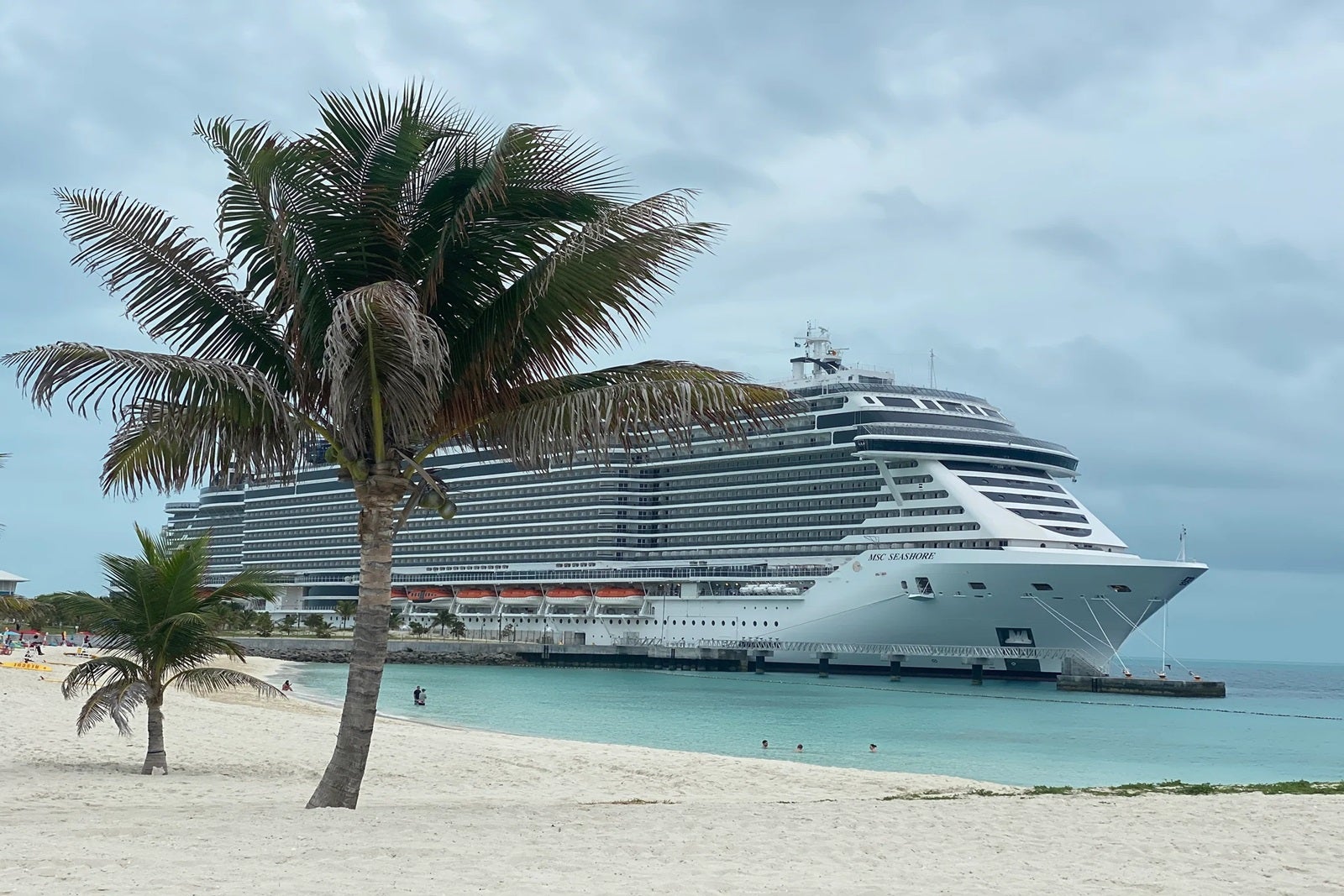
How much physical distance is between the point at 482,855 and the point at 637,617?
69844mm

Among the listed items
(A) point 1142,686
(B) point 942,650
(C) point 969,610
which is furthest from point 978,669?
(A) point 1142,686

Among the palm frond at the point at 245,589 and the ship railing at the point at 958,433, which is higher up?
the ship railing at the point at 958,433

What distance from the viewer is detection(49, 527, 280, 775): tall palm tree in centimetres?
1437

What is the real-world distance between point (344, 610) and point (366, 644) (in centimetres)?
9023

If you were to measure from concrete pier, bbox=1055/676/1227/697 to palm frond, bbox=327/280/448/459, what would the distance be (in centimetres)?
5222

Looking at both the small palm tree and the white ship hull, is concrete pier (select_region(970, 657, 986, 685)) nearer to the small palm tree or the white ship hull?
the white ship hull

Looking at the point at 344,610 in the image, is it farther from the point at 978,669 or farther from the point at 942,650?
the point at 978,669

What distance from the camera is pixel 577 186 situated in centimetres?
998

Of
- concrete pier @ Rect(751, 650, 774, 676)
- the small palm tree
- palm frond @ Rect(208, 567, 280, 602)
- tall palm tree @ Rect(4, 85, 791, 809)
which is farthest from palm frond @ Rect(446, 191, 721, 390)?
the small palm tree

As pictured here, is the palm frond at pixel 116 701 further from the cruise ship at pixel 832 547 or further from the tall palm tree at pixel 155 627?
the cruise ship at pixel 832 547

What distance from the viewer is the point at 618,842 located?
8172 millimetres

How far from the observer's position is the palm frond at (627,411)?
31.6ft

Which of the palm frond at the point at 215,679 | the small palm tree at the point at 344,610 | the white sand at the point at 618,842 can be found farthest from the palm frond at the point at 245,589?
the small palm tree at the point at 344,610

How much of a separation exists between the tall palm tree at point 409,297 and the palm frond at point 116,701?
5.36 meters
